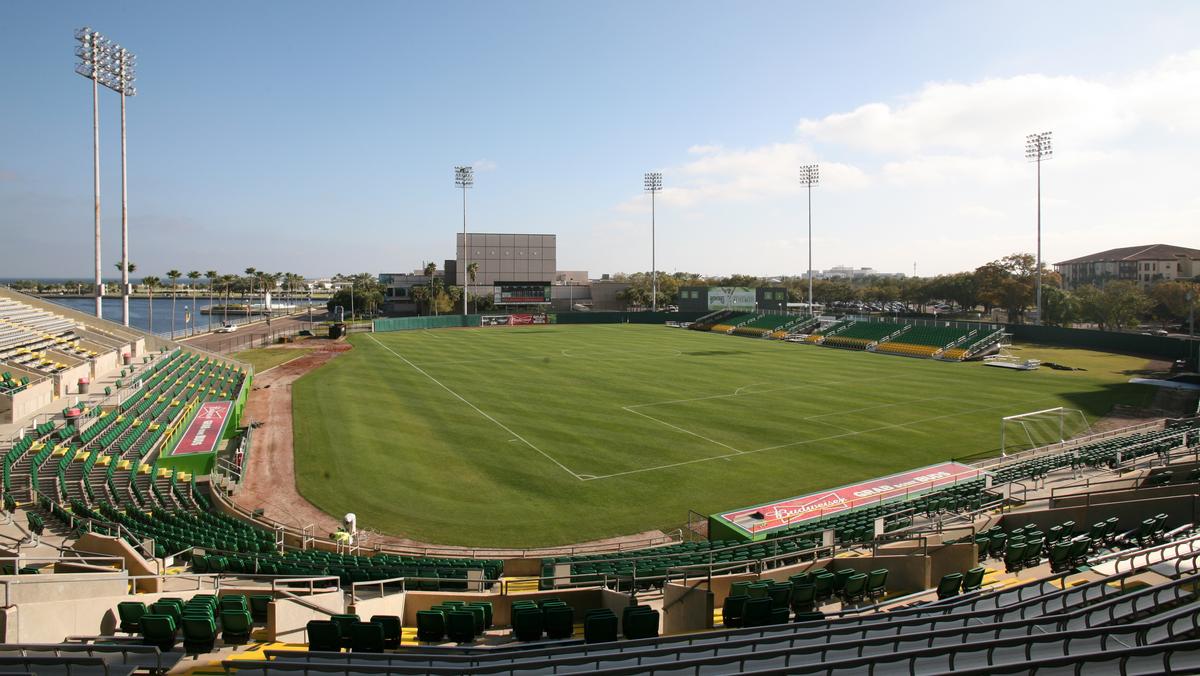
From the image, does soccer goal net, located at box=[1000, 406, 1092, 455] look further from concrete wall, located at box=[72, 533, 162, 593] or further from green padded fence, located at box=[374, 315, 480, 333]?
green padded fence, located at box=[374, 315, 480, 333]

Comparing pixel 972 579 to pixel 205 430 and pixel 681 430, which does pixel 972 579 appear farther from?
pixel 205 430

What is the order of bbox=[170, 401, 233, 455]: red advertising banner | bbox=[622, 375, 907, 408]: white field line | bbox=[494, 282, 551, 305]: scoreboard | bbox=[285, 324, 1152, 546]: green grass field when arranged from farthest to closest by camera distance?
bbox=[494, 282, 551, 305]: scoreboard < bbox=[622, 375, 907, 408]: white field line < bbox=[170, 401, 233, 455]: red advertising banner < bbox=[285, 324, 1152, 546]: green grass field

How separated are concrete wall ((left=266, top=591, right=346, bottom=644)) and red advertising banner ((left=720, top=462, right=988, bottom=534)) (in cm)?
1143

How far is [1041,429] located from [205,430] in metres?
39.4

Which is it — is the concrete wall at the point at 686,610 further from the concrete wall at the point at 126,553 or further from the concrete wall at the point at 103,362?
the concrete wall at the point at 103,362

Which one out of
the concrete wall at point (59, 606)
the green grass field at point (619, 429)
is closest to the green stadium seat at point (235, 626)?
the concrete wall at point (59, 606)

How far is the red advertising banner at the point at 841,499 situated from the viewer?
63.9 ft

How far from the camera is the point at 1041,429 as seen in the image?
3403cm

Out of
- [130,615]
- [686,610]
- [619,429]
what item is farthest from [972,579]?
[619,429]

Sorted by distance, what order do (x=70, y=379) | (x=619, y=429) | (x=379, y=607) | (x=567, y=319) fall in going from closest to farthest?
(x=379, y=607) → (x=619, y=429) → (x=70, y=379) → (x=567, y=319)

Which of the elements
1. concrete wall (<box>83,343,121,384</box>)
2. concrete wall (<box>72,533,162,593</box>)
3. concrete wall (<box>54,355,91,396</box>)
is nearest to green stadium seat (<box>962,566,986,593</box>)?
concrete wall (<box>72,533,162,593</box>)

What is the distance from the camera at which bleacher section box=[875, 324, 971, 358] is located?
6500cm

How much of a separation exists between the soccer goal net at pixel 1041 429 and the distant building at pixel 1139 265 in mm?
98638

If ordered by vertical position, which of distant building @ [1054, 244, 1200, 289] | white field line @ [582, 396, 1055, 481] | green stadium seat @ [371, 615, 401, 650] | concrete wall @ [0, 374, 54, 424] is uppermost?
distant building @ [1054, 244, 1200, 289]
